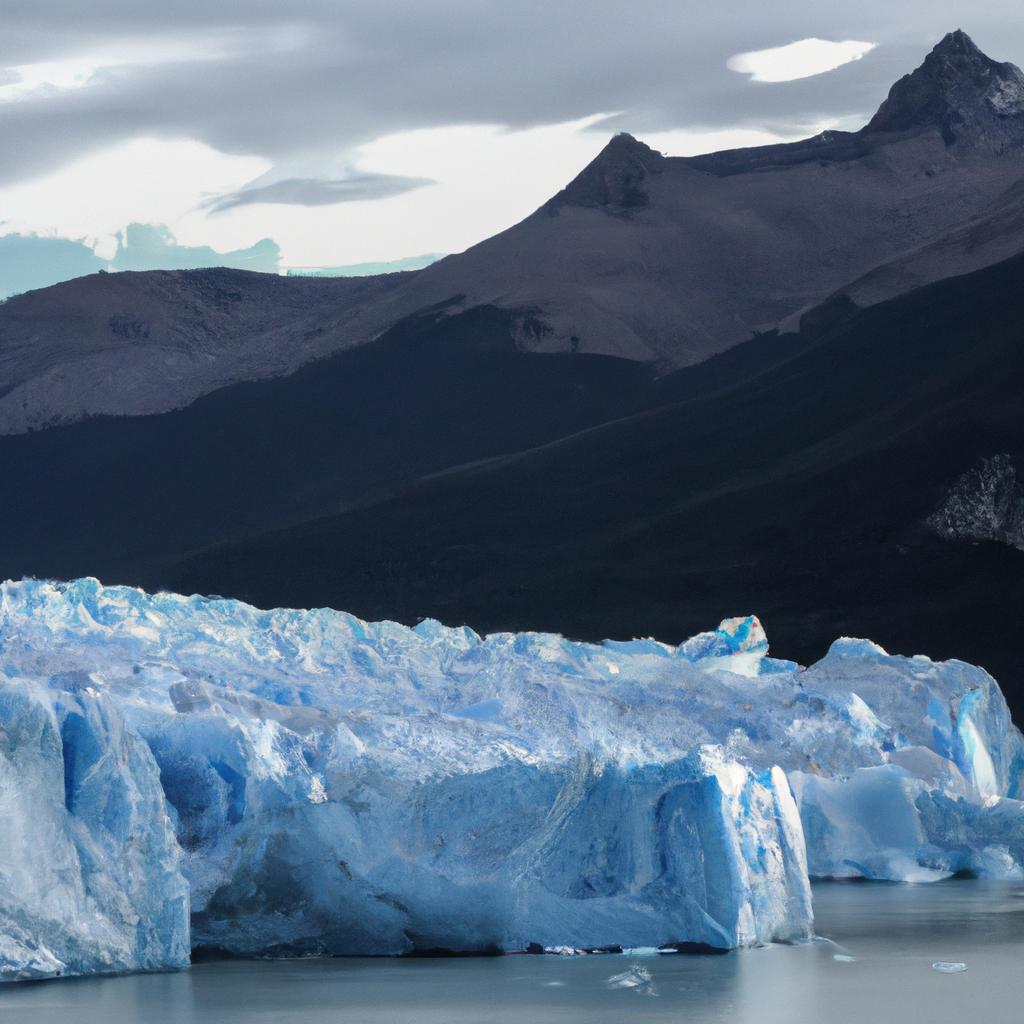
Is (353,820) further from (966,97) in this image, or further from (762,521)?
(966,97)

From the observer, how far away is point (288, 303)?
15000 cm

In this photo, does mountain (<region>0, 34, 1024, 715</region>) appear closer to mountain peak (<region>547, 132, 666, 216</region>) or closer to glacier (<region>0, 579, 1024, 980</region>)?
mountain peak (<region>547, 132, 666, 216</region>)

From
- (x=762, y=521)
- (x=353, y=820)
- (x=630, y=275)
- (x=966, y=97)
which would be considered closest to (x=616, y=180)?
(x=630, y=275)

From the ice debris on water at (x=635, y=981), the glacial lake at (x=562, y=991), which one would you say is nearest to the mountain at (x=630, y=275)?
the glacial lake at (x=562, y=991)

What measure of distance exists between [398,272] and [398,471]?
102ft

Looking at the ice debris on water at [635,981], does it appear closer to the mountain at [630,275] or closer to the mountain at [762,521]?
the mountain at [762,521]

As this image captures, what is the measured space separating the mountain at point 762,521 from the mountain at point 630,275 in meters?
24.9

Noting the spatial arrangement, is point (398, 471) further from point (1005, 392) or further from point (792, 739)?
point (792, 739)

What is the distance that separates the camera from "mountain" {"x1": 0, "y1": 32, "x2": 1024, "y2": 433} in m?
138

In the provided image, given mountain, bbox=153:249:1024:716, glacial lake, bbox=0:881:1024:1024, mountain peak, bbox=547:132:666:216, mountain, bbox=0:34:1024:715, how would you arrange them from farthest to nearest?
mountain peak, bbox=547:132:666:216 < mountain, bbox=0:34:1024:715 < mountain, bbox=153:249:1024:716 < glacial lake, bbox=0:881:1024:1024

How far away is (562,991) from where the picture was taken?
47.6 feet

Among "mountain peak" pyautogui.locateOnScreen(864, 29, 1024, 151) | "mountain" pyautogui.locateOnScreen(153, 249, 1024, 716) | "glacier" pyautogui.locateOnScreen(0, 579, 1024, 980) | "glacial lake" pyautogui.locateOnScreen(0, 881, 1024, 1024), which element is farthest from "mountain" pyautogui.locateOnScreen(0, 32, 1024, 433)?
"glacial lake" pyautogui.locateOnScreen(0, 881, 1024, 1024)

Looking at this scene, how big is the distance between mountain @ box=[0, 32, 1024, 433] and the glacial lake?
115034mm

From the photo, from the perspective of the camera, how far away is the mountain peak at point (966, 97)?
486ft
